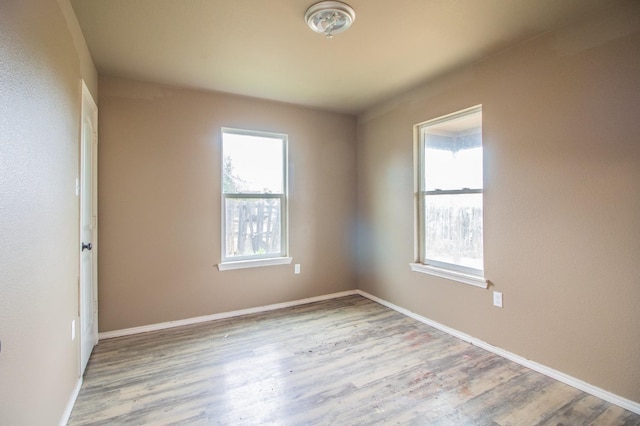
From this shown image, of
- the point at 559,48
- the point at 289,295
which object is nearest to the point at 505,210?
the point at 559,48

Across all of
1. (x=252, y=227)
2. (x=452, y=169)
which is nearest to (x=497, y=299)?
(x=452, y=169)

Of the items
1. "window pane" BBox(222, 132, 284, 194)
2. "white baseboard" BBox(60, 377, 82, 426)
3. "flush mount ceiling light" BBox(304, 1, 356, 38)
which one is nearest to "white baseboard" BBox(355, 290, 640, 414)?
"window pane" BBox(222, 132, 284, 194)

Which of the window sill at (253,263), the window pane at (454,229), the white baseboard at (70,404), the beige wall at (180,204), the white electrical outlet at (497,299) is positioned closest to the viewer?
the white baseboard at (70,404)

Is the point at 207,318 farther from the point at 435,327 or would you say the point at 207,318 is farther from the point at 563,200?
the point at 563,200

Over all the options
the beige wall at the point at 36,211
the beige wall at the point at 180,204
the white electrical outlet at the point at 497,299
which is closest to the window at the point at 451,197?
the white electrical outlet at the point at 497,299

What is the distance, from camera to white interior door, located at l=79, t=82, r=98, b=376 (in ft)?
Result: 7.96

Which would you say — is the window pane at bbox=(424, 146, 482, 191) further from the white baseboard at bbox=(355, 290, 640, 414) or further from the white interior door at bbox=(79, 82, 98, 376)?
the white interior door at bbox=(79, 82, 98, 376)

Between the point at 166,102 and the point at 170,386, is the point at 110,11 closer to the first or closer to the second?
the point at 166,102

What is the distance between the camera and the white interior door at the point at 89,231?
2.43m

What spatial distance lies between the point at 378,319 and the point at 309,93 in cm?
261

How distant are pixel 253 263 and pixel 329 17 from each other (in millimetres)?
2589

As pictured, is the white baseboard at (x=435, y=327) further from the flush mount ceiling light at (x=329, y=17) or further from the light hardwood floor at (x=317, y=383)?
the flush mount ceiling light at (x=329, y=17)

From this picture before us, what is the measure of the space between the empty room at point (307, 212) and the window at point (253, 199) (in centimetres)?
3

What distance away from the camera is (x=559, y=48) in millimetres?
2217
